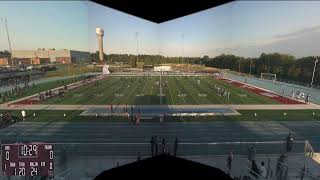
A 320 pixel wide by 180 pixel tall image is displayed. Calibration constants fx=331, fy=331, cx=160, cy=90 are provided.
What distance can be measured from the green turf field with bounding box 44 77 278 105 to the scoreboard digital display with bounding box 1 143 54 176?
1178 centimetres

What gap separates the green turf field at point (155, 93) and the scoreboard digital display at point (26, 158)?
38.7 ft

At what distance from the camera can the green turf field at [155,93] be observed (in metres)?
19.0

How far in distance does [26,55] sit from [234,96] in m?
38.6

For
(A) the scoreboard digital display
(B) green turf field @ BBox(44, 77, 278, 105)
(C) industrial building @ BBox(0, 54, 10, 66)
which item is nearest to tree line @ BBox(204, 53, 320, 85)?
(B) green turf field @ BBox(44, 77, 278, 105)

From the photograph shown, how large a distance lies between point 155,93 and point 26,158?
54.6 feet

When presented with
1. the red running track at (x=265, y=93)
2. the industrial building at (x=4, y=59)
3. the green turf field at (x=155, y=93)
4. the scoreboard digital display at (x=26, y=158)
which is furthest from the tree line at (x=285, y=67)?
the industrial building at (x=4, y=59)

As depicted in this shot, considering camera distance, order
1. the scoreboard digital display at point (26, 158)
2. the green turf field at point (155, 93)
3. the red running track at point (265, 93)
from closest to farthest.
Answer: the scoreboard digital display at point (26, 158), the green turf field at point (155, 93), the red running track at point (265, 93)

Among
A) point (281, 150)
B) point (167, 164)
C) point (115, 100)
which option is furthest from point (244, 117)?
point (167, 164)

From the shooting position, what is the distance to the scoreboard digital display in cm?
605

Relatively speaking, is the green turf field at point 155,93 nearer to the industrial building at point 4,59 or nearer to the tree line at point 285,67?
the tree line at point 285,67

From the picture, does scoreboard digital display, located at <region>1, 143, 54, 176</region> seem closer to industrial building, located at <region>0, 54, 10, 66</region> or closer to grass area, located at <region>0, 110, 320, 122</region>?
grass area, located at <region>0, 110, 320, 122</region>

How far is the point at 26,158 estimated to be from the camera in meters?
6.11

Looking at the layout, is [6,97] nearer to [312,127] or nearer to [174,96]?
[174,96]

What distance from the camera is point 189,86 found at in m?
25.6
